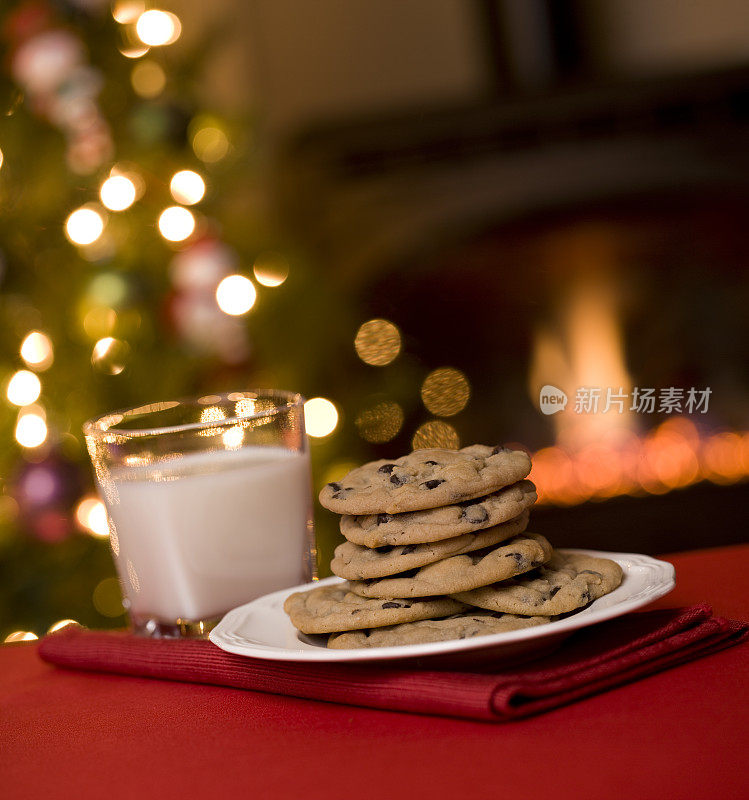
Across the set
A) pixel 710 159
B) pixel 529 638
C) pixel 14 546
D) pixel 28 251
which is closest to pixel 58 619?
pixel 14 546

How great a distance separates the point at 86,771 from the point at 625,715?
32 centimetres

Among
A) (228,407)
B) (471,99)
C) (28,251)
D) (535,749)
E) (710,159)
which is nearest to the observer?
(535,749)

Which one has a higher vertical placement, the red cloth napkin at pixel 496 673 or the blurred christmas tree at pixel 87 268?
the blurred christmas tree at pixel 87 268

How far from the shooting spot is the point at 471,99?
104 inches

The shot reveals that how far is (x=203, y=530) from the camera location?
851mm

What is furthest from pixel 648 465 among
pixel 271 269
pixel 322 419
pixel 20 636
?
pixel 20 636

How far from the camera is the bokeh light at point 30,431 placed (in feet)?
5.88

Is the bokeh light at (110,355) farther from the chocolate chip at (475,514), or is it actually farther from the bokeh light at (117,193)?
the chocolate chip at (475,514)

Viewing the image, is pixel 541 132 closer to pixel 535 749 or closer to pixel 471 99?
pixel 471 99

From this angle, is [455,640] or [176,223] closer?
[455,640]

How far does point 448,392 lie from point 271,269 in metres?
0.82

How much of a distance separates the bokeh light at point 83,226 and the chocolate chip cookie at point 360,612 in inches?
53.3

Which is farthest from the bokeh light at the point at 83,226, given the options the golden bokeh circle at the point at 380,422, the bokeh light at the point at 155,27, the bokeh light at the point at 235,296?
the golden bokeh circle at the point at 380,422

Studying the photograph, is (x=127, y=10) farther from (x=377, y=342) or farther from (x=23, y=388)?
(x=377, y=342)
